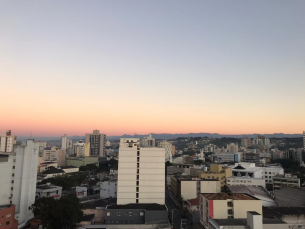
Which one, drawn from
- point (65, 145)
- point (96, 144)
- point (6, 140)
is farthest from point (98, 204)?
point (65, 145)

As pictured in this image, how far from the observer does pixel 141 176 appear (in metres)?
35.0

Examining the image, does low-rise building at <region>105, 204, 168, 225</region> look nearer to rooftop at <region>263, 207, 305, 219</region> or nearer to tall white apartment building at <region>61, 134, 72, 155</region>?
rooftop at <region>263, 207, 305, 219</region>

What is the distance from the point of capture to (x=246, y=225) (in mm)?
22953

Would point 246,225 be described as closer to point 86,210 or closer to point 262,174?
point 86,210

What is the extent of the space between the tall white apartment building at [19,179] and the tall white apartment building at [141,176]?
13.0 m

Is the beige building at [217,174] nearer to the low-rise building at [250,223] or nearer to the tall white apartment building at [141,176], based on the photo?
the tall white apartment building at [141,176]

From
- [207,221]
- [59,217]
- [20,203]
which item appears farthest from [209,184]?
[20,203]

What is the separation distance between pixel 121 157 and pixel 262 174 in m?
48.3

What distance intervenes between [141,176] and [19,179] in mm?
17365

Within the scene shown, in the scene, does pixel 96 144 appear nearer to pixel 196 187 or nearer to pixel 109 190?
pixel 109 190

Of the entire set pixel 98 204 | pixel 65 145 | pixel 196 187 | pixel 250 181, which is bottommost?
pixel 98 204

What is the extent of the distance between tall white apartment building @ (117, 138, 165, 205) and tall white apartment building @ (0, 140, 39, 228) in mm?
13017

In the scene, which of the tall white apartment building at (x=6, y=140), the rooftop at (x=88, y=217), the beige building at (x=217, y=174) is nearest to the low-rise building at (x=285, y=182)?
the beige building at (x=217, y=174)

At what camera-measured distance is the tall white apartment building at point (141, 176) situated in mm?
34375
